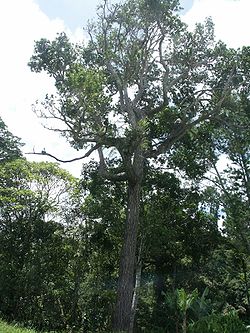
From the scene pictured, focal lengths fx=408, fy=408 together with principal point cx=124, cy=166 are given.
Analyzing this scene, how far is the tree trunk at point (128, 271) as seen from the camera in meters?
10.5

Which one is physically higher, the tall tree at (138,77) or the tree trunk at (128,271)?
the tall tree at (138,77)

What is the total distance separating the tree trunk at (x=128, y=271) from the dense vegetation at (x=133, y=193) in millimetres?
31

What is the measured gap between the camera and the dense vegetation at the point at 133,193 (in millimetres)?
11617

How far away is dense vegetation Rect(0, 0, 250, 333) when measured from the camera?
38.1 feet

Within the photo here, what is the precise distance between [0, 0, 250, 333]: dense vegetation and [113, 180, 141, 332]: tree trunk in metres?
0.03

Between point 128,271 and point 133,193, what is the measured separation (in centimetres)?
233

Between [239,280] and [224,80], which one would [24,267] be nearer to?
[224,80]

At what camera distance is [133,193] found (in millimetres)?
12094

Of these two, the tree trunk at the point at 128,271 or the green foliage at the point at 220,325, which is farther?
the green foliage at the point at 220,325

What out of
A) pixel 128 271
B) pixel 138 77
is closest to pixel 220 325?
pixel 128 271

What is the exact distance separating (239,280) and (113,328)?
38.8ft

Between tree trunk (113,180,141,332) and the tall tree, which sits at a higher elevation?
the tall tree

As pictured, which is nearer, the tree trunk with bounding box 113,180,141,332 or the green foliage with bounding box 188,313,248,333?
the tree trunk with bounding box 113,180,141,332

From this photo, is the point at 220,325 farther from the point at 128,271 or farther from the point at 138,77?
the point at 138,77
